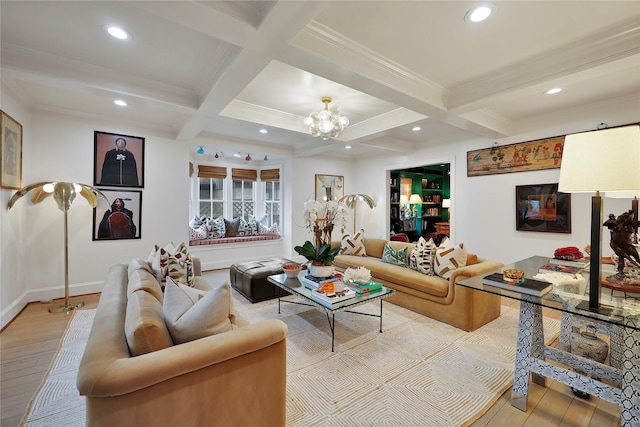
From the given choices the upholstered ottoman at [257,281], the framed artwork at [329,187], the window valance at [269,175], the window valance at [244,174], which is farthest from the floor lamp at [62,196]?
the framed artwork at [329,187]

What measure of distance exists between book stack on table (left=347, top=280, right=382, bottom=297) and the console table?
2.98 ft

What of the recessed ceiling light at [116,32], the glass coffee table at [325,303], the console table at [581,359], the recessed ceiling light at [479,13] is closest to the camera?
the console table at [581,359]

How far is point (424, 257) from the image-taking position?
319cm

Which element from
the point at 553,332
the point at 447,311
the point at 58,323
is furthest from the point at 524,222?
the point at 58,323

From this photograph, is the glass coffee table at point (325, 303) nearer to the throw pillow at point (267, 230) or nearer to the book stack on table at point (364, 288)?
the book stack on table at point (364, 288)

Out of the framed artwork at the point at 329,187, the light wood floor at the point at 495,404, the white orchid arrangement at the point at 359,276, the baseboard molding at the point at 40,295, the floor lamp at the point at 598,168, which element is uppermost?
the framed artwork at the point at 329,187

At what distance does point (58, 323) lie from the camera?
282cm

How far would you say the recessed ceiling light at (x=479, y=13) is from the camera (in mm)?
1696

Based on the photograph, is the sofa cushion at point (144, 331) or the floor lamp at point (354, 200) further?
the floor lamp at point (354, 200)

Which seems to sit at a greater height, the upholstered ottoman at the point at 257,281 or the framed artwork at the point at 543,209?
the framed artwork at the point at 543,209

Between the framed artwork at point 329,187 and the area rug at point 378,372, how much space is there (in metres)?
3.69

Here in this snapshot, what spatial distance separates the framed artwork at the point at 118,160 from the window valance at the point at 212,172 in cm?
186

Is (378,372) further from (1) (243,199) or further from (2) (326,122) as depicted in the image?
(1) (243,199)

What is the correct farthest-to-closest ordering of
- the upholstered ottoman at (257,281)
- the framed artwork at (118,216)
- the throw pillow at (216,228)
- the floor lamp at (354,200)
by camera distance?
the floor lamp at (354,200) < the throw pillow at (216,228) < the framed artwork at (118,216) < the upholstered ottoman at (257,281)
